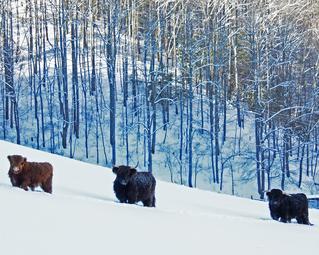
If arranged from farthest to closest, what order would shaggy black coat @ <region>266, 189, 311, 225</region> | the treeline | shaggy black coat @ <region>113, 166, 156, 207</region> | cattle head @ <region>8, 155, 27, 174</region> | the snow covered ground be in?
1. the treeline
2. shaggy black coat @ <region>266, 189, 311, 225</region>
3. shaggy black coat @ <region>113, 166, 156, 207</region>
4. cattle head @ <region>8, 155, 27, 174</region>
5. the snow covered ground

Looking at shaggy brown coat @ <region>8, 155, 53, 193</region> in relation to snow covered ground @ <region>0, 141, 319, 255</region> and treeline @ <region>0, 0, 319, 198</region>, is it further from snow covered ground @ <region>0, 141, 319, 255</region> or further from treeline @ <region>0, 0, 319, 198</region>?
treeline @ <region>0, 0, 319, 198</region>

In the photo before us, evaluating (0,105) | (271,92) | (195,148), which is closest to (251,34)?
(271,92)

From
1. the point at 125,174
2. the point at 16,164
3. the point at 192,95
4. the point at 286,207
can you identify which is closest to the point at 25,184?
the point at 16,164

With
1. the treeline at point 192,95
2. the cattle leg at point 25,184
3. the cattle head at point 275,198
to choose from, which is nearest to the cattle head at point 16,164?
the cattle leg at point 25,184

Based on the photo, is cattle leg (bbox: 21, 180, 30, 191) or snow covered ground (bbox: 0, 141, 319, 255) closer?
snow covered ground (bbox: 0, 141, 319, 255)

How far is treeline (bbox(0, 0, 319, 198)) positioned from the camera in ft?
102

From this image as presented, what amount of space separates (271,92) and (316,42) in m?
6.10

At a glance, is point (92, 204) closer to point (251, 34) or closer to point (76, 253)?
point (76, 253)

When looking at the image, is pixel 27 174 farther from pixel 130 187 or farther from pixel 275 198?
pixel 275 198

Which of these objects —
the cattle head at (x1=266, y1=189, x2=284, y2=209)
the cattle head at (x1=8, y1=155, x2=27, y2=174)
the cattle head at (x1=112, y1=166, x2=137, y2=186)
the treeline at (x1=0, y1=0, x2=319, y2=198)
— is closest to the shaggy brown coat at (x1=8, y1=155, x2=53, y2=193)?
the cattle head at (x1=8, y1=155, x2=27, y2=174)

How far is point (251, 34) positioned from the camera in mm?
29266

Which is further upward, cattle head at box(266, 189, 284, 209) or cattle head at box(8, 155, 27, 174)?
cattle head at box(8, 155, 27, 174)

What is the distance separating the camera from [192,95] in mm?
32625

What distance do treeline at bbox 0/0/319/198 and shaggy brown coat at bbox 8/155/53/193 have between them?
2036 cm
